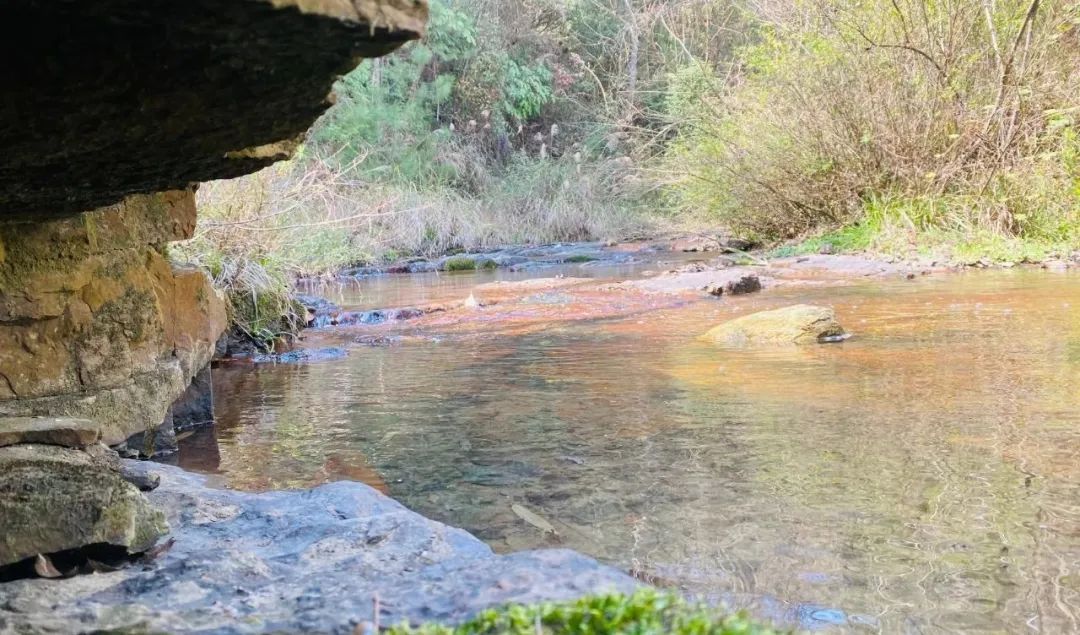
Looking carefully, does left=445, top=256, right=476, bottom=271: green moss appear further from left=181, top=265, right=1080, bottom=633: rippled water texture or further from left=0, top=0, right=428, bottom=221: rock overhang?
left=0, top=0, right=428, bottom=221: rock overhang

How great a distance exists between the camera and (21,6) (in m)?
1.33

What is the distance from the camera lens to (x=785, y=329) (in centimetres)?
662

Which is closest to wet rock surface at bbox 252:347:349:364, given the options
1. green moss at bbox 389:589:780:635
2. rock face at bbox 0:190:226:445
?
rock face at bbox 0:190:226:445

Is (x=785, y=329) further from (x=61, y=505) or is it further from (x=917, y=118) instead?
(x=917, y=118)

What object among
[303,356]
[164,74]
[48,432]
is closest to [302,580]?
[48,432]

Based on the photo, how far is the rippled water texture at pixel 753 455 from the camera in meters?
2.48

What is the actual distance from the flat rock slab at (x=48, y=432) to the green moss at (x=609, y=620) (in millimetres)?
1113

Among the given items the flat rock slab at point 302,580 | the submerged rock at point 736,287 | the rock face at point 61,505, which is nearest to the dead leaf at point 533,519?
the flat rock slab at point 302,580

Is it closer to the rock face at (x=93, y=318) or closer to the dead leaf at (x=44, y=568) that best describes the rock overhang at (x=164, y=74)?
the dead leaf at (x=44, y=568)

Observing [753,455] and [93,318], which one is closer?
[93,318]

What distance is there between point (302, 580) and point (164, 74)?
1.09 meters

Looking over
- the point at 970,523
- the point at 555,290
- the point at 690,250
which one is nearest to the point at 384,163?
the point at 690,250

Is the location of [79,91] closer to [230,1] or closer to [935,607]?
[230,1]

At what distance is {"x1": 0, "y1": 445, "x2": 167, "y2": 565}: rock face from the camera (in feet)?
6.90
